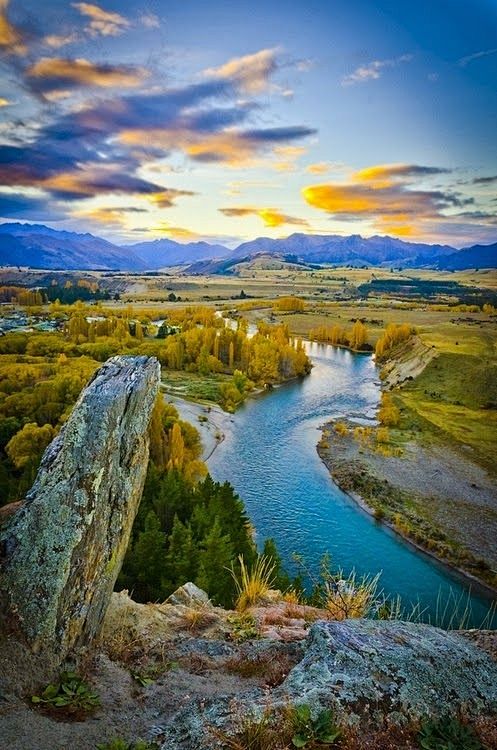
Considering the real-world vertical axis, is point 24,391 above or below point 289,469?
above

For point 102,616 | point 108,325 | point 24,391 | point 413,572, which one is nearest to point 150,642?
point 102,616

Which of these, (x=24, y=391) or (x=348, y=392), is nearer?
(x=24, y=391)

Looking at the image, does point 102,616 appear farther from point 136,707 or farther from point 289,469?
point 289,469

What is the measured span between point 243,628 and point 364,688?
4.14 m

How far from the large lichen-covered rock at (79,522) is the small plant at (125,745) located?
2383 millimetres

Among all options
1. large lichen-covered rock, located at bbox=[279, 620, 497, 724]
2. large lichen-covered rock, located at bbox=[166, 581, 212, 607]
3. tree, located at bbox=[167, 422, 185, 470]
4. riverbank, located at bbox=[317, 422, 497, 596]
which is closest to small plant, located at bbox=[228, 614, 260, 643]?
large lichen-covered rock, located at bbox=[166, 581, 212, 607]

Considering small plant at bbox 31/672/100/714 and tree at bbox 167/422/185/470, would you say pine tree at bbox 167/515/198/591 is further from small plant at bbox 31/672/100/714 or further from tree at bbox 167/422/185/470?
tree at bbox 167/422/185/470

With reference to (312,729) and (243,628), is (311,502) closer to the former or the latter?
(243,628)

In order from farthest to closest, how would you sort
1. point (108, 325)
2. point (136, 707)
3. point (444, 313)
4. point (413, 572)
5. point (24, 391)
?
point (444, 313) → point (108, 325) → point (24, 391) → point (413, 572) → point (136, 707)

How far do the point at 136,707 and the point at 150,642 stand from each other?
6.91 feet

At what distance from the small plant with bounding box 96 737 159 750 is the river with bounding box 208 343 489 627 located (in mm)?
13957

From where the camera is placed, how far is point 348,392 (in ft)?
283

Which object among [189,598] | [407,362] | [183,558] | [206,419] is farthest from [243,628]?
[407,362]

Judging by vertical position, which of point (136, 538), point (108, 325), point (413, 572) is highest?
point (108, 325)
